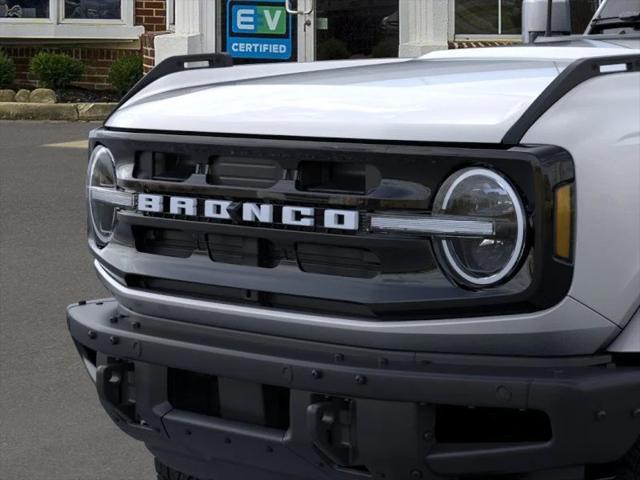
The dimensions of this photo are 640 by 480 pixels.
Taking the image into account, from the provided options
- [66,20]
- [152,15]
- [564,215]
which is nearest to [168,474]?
[564,215]

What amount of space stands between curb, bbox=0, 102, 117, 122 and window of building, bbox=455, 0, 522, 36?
439 cm

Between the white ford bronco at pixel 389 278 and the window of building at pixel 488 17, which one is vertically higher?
the window of building at pixel 488 17

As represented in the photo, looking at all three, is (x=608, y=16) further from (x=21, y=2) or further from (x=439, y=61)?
(x=21, y=2)

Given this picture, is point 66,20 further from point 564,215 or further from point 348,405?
point 564,215

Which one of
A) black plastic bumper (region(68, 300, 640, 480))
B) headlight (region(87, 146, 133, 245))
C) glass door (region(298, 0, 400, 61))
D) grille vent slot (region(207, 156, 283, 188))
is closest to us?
black plastic bumper (region(68, 300, 640, 480))

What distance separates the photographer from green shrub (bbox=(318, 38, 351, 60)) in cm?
Answer: 1773

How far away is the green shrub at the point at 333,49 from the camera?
58.2 ft

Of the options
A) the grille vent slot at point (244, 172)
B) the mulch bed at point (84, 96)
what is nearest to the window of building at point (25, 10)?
the mulch bed at point (84, 96)

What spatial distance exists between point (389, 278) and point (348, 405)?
0.99 feet

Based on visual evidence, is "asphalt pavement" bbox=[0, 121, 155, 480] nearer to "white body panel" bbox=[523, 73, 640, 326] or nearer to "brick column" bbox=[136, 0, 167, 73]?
"white body panel" bbox=[523, 73, 640, 326]

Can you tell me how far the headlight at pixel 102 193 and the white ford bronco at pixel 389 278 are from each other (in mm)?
103

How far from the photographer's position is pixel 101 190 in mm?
3830

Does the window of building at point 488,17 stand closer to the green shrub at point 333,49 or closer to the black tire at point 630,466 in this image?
the green shrub at point 333,49

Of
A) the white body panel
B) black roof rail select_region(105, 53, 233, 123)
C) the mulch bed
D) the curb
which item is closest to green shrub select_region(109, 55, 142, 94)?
the mulch bed
